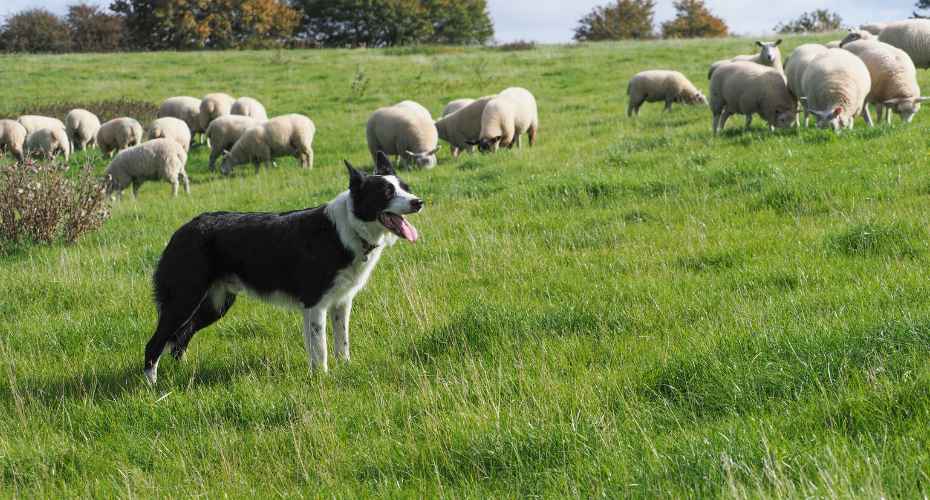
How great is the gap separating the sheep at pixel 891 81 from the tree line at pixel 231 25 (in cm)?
4497

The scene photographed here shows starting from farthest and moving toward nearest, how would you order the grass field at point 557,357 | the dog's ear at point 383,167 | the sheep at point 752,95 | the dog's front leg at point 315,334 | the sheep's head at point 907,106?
the sheep at point 752,95 < the sheep's head at point 907,106 < the dog's ear at point 383,167 < the dog's front leg at point 315,334 < the grass field at point 557,357

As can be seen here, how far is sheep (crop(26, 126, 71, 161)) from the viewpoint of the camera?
724 inches

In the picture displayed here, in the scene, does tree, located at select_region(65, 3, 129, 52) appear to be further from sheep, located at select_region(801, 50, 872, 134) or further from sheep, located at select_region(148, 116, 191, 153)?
sheep, located at select_region(801, 50, 872, 134)

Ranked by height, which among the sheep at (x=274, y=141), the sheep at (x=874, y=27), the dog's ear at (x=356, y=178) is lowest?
the sheep at (x=274, y=141)

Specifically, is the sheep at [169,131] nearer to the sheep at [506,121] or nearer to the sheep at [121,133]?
the sheep at [121,133]

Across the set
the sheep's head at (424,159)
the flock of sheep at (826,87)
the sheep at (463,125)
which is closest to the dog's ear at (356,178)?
the flock of sheep at (826,87)

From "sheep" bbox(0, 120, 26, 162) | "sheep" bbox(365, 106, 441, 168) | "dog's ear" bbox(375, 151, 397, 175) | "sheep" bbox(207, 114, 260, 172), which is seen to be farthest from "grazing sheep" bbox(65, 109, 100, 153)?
"dog's ear" bbox(375, 151, 397, 175)

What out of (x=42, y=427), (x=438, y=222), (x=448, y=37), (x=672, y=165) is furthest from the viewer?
(x=448, y=37)

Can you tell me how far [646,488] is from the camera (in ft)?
8.91

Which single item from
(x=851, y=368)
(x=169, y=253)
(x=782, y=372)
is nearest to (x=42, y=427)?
(x=169, y=253)

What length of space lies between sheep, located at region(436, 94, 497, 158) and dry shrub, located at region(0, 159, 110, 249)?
792 centimetres

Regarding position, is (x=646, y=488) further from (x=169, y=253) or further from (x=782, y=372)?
(x=169, y=253)

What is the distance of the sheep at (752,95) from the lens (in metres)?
11.7

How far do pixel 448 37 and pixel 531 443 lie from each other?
6676cm
